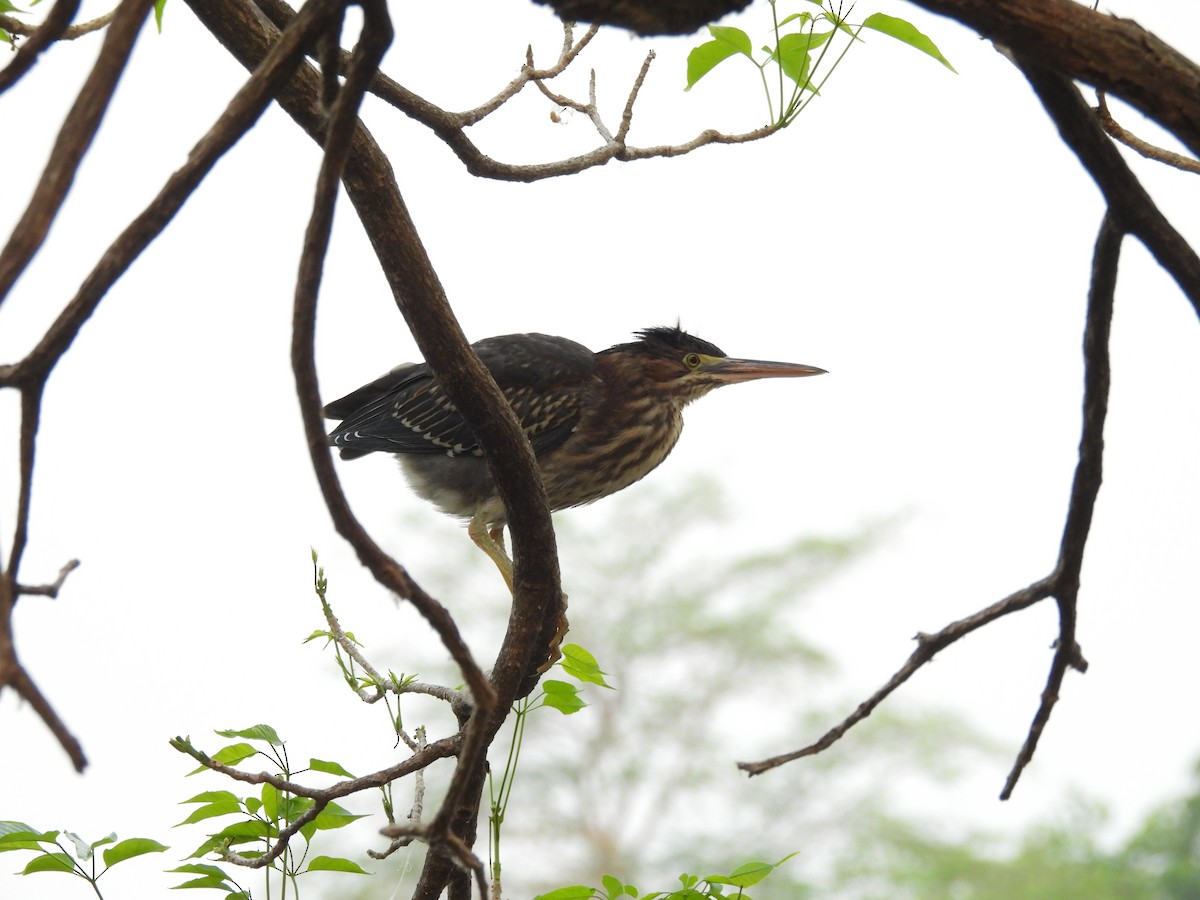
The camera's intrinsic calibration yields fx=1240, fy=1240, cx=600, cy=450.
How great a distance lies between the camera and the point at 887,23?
1.57m

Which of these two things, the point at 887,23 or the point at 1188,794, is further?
the point at 1188,794

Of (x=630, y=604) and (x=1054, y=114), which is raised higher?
(x=630, y=604)

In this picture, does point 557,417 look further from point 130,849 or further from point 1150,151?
point 130,849

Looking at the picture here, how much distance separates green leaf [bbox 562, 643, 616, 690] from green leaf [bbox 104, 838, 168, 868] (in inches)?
21.5

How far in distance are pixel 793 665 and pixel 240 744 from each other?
58.9 feet

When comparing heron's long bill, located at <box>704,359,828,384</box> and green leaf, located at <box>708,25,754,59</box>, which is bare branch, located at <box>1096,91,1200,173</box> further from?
heron's long bill, located at <box>704,359,828,384</box>

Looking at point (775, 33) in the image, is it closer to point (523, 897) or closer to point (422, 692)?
point (422, 692)

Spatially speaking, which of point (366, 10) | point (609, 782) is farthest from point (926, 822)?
point (366, 10)

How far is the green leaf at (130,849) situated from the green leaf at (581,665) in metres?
0.55

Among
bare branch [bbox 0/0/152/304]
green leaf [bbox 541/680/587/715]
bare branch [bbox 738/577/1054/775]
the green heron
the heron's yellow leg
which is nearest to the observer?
bare branch [bbox 0/0/152/304]

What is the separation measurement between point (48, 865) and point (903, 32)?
138 cm

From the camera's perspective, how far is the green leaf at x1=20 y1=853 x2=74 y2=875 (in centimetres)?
129

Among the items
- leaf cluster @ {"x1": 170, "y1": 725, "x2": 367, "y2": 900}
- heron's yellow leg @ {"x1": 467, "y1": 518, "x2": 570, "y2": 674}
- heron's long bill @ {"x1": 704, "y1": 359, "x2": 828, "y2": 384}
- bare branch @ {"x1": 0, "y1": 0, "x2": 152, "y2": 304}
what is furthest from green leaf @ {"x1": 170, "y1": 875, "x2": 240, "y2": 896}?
heron's long bill @ {"x1": 704, "y1": 359, "x2": 828, "y2": 384}

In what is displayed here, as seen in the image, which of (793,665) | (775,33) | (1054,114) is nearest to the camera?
(1054,114)
